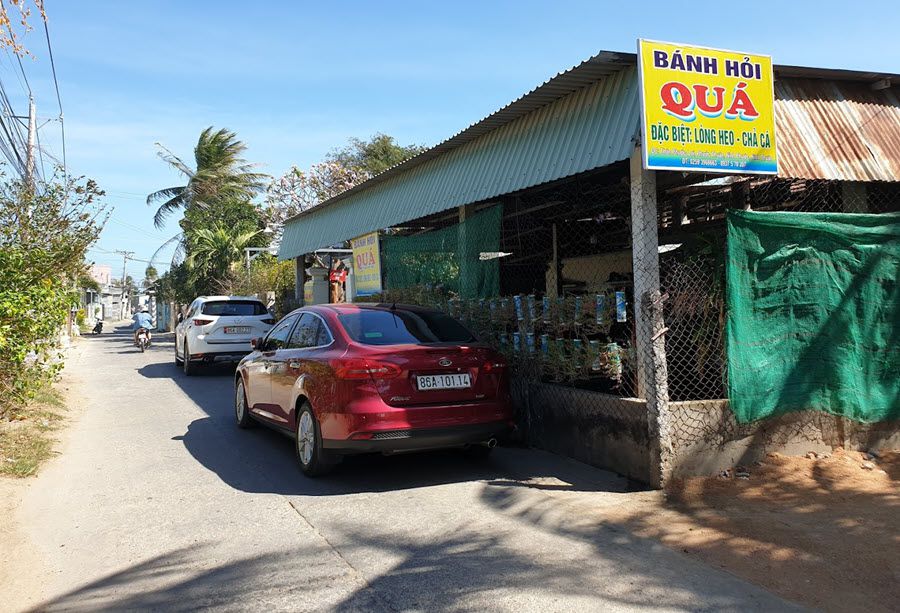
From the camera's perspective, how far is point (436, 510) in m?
5.20

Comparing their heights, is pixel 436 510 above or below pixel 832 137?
below

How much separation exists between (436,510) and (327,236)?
1086 cm

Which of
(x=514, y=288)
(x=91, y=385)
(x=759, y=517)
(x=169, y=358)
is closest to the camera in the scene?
(x=759, y=517)

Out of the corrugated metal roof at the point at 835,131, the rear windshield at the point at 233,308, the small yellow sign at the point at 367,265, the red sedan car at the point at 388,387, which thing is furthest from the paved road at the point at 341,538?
the rear windshield at the point at 233,308

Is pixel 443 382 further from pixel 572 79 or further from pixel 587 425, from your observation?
pixel 572 79

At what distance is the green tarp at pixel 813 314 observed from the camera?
19.0 ft

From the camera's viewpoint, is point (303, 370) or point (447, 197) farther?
point (447, 197)

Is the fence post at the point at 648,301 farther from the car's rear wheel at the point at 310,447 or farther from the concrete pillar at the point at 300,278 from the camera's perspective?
the concrete pillar at the point at 300,278

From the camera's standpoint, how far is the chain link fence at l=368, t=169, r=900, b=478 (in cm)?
573

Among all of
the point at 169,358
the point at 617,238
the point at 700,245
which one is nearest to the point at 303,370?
the point at 700,245

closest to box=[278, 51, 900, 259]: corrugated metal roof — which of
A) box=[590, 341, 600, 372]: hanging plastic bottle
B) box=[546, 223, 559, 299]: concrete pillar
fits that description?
box=[590, 341, 600, 372]: hanging plastic bottle

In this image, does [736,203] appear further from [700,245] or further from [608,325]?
[608,325]

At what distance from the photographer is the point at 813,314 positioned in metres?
6.09

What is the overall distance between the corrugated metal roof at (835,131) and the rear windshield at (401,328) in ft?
10.7
